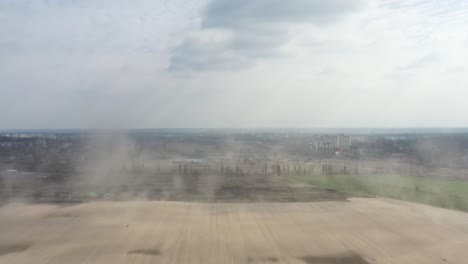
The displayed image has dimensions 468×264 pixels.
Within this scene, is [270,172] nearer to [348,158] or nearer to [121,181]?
[121,181]

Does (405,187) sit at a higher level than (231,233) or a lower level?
lower

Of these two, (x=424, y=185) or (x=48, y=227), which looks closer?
(x=48, y=227)

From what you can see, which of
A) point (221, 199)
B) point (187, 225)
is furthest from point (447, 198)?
point (187, 225)

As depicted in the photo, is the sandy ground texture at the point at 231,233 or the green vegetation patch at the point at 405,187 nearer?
the sandy ground texture at the point at 231,233

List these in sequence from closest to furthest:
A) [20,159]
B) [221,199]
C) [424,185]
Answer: [221,199]
[424,185]
[20,159]

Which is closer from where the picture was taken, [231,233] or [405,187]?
[231,233]

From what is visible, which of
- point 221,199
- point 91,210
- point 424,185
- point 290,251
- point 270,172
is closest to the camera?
point 290,251

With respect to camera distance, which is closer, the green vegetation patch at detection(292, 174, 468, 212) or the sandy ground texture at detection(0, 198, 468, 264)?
the sandy ground texture at detection(0, 198, 468, 264)
